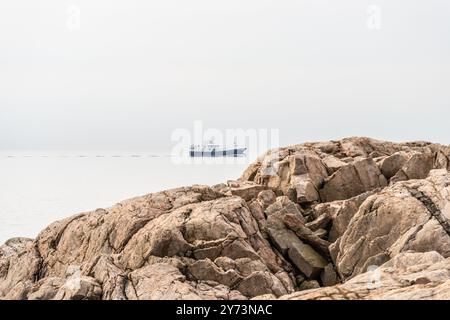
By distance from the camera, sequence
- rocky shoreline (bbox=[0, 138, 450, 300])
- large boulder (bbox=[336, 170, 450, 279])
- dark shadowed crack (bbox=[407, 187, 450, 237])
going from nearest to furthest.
Answer: rocky shoreline (bbox=[0, 138, 450, 300]), large boulder (bbox=[336, 170, 450, 279]), dark shadowed crack (bbox=[407, 187, 450, 237])

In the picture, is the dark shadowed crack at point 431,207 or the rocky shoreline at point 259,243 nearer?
the rocky shoreline at point 259,243

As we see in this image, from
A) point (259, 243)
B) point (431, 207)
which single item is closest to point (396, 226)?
point (431, 207)

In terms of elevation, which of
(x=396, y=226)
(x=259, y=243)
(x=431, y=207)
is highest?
(x=431, y=207)

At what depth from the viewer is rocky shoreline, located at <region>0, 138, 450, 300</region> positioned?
21672 mm

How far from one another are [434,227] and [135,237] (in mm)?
17104

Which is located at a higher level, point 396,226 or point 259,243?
point 396,226

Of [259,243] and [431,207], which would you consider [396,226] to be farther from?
[259,243]

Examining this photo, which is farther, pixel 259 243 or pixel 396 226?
pixel 259 243

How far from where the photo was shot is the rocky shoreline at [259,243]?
21672 mm

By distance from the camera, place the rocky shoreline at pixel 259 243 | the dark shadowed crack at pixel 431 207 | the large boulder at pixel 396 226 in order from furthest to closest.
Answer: the dark shadowed crack at pixel 431 207, the large boulder at pixel 396 226, the rocky shoreline at pixel 259 243

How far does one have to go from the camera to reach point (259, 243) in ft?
93.1

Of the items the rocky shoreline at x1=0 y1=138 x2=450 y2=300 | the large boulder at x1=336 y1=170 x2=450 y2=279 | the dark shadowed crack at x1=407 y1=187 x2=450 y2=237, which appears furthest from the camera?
the dark shadowed crack at x1=407 y1=187 x2=450 y2=237

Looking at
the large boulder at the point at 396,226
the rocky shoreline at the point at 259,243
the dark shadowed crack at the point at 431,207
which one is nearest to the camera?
the rocky shoreline at the point at 259,243

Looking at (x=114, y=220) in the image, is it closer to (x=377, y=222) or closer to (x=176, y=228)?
(x=176, y=228)
